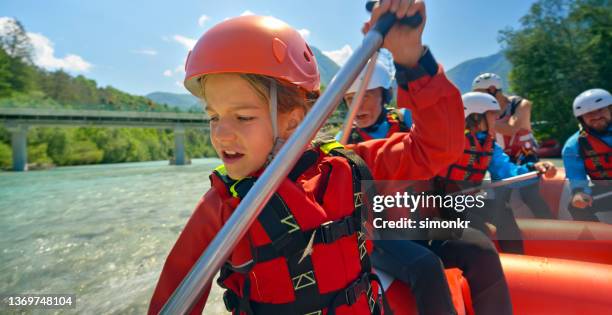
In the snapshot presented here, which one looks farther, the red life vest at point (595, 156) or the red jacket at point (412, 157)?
the red life vest at point (595, 156)

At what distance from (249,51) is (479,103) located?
10.7 feet

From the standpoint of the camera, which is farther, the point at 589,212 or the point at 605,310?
the point at 589,212

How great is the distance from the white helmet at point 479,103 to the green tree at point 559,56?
29.6 m

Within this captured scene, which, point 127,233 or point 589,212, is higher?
point 589,212

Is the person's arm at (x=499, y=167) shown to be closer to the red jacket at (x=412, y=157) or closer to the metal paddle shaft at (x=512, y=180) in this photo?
the metal paddle shaft at (x=512, y=180)

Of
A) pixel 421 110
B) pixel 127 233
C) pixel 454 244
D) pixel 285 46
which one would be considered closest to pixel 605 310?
pixel 454 244

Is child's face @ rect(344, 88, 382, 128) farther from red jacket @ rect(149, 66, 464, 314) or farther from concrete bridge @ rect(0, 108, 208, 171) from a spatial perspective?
concrete bridge @ rect(0, 108, 208, 171)

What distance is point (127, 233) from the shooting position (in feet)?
18.6

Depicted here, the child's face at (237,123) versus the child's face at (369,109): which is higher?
the child's face at (369,109)

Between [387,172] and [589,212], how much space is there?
350 cm

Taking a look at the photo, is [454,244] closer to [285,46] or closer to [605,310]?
[605,310]

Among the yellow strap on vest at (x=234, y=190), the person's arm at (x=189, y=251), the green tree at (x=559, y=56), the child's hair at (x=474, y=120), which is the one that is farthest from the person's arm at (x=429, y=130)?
the green tree at (x=559, y=56)

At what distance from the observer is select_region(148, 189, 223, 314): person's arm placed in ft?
3.94

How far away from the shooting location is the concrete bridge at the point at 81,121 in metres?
31.3
